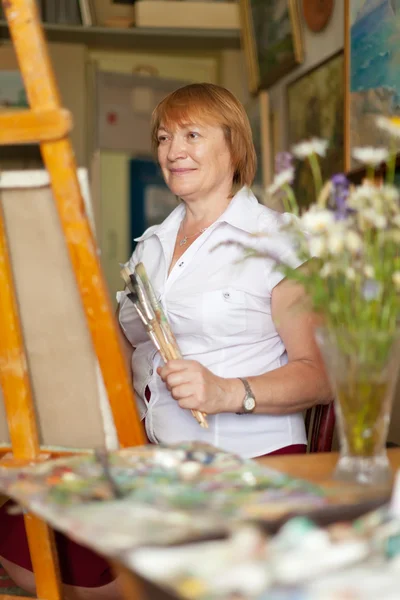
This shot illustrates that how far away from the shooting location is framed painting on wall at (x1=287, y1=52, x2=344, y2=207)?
3291 mm

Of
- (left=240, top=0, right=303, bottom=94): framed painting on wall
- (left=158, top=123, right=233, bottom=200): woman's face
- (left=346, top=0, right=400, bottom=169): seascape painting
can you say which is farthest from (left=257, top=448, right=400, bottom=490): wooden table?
(left=240, top=0, right=303, bottom=94): framed painting on wall

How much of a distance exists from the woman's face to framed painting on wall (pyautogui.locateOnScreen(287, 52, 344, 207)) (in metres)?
1.53

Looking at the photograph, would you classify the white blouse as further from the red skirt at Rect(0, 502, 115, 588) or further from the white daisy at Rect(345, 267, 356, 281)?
the white daisy at Rect(345, 267, 356, 281)

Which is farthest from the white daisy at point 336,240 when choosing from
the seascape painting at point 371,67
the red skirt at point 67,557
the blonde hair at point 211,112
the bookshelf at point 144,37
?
the bookshelf at point 144,37

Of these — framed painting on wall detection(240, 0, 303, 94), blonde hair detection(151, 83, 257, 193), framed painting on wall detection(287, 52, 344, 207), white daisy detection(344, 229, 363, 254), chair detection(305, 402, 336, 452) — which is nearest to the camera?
white daisy detection(344, 229, 363, 254)

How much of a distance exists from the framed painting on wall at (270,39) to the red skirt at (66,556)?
2.74 metres

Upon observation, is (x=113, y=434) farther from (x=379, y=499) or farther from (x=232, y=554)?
(x=232, y=554)

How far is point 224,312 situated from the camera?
164cm

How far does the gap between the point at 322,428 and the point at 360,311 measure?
2.15 feet

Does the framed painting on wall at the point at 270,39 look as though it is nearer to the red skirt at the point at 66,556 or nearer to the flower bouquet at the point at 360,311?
the red skirt at the point at 66,556

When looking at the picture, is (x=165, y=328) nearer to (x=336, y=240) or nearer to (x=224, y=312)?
(x=224, y=312)

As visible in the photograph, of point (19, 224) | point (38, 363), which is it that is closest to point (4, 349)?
point (38, 363)

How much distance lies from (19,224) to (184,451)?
1.41 ft

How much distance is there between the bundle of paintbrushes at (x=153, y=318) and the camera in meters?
1.50
